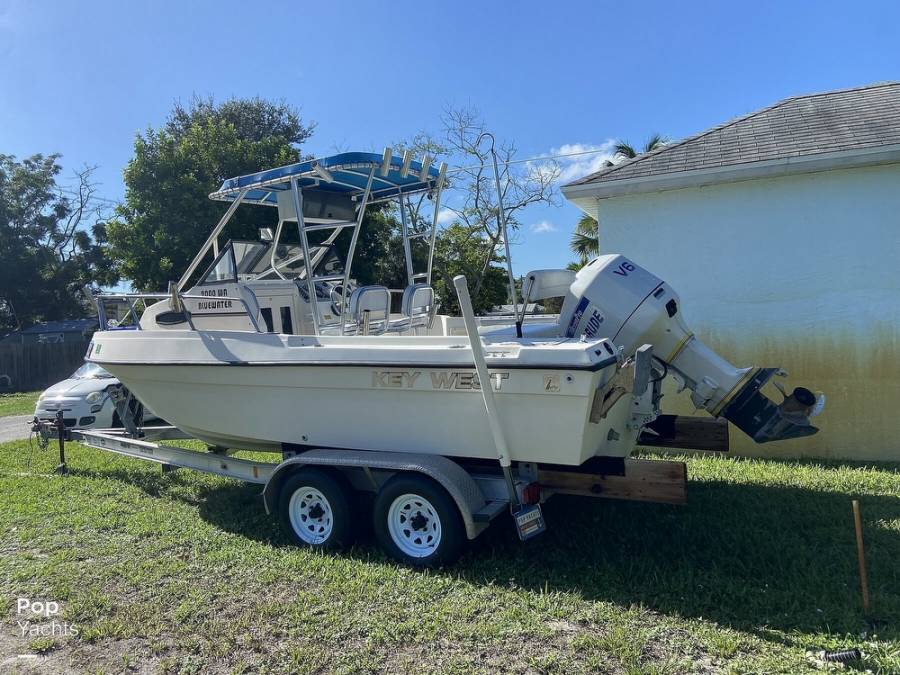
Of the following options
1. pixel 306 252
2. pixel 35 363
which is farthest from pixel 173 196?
pixel 306 252

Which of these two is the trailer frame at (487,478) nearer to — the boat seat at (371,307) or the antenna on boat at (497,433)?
the antenna on boat at (497,433)

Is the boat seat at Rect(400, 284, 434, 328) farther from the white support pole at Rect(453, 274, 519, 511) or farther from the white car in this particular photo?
the white car

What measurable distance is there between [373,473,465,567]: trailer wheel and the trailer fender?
0.09 m

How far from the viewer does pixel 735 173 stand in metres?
7.03

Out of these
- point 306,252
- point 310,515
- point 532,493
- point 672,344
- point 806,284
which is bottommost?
point 310,515

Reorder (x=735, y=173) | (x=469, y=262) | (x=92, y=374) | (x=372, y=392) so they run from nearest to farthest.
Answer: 1. (x=372, y=392)
2. (x=735, y=173)
3. (x=92, y=374)
4. (x=469, y=262)

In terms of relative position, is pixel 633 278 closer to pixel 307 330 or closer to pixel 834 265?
pixel 307 330

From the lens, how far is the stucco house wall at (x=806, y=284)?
672 centimetres

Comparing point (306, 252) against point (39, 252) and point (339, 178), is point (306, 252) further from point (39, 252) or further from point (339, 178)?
point (39, 252)

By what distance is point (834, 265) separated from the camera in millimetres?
6852

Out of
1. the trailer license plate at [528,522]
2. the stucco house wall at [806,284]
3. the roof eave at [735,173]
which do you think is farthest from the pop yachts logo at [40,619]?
the roof eave at [735,173]

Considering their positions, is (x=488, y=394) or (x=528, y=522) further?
(x=528, y=522)

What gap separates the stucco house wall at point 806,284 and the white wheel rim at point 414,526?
13.6 feet

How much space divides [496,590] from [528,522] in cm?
44
